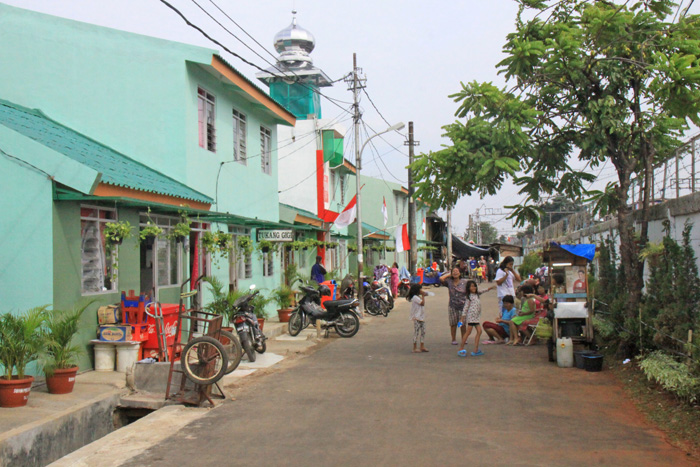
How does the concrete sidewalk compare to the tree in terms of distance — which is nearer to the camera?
the concrete sidewalk

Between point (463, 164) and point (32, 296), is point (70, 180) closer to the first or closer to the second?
point (32, 296)

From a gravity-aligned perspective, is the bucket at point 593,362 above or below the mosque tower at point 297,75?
below

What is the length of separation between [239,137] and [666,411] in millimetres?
12775

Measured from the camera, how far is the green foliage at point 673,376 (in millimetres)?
7113

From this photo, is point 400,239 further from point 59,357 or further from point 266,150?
point 59,357

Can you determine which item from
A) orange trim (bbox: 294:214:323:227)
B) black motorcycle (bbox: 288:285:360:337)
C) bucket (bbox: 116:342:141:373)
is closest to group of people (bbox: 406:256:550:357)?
black motorcycle (bbox: 288:285:360:337)

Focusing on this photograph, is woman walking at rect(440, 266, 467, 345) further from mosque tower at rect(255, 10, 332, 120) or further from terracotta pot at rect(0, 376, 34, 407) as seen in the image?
mosque tower at rect(255, 10, 332, 120)

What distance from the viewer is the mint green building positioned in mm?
8969

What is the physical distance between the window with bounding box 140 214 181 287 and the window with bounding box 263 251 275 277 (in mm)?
5860

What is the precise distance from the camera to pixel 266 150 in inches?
778

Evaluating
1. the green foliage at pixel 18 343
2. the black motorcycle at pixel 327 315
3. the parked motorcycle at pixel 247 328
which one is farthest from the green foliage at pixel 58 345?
the black motorcycle at pixel 327 315

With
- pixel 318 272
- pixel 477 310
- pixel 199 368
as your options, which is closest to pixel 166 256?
Result: pixel 199 368

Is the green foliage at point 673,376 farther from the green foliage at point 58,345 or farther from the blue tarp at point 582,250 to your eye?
the green foliage at point 58,345

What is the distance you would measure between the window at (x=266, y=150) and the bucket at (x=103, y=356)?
9965 millimetres
